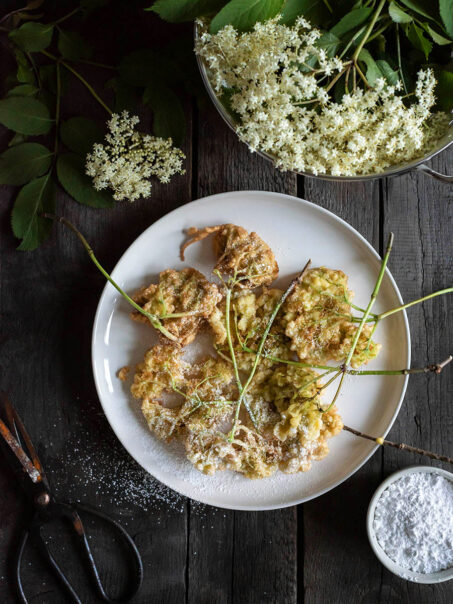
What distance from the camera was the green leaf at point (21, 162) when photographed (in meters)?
1.62

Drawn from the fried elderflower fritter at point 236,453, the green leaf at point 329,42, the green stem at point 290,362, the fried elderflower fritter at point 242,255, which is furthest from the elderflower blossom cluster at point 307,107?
the fried elderflower fritter at point 236,453

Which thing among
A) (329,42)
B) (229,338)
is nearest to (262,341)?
(229,338)

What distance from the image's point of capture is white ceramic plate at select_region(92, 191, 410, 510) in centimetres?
162

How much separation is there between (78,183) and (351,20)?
2.81ft

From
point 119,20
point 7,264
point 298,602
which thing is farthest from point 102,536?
point 119,20

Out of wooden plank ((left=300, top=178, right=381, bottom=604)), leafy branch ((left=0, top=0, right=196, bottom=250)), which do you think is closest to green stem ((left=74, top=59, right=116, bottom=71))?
leafy branch ((left=0, top=0, right=196, bottom=250))

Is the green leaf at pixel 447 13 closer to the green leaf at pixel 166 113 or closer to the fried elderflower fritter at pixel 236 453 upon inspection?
the green leaf at pixel 166 113

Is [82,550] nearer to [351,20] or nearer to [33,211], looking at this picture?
[33,211]

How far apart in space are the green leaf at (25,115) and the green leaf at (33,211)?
0.13 meters

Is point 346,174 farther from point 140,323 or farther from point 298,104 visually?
point 140,323

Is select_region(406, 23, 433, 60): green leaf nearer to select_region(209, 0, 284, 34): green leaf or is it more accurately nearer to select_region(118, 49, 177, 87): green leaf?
select_region(209, 0, 284, 34): green leaf

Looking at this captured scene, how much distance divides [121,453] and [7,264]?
0.66 m

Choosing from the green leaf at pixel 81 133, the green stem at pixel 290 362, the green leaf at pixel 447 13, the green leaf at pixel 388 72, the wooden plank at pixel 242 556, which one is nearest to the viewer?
the green leaf at pixel 447 13

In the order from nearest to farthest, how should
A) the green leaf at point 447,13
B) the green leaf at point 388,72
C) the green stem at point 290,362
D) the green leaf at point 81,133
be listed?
the green leaf at point 447,13 → the green leaf at point 388,72 → the green stem at point 290,362 → the green leaf at point 81,133
